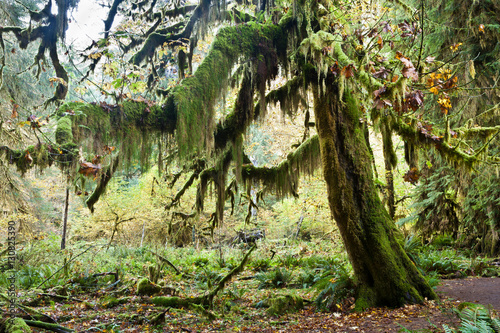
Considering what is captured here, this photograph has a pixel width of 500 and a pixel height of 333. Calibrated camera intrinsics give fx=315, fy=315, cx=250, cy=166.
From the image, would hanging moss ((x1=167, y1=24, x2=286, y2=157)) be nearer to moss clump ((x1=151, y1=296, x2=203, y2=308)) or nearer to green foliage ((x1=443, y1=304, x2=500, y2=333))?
moss clump ((x1=151, y1=296, x2=203, y2=308))

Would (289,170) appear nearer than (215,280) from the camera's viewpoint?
Yes

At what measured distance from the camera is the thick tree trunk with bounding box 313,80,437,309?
16.3 feet

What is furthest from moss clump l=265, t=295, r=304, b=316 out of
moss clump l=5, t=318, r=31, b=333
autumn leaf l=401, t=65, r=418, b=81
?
autumn leaf l=401, t=65, r=418, b=81

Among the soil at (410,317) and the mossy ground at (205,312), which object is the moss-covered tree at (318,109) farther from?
the mossy ground at (205,312)

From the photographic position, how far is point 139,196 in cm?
1850

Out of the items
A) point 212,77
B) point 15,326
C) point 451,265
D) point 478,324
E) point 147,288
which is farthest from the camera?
point 451,265

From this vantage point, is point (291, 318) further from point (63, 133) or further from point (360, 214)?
point (63, 133)

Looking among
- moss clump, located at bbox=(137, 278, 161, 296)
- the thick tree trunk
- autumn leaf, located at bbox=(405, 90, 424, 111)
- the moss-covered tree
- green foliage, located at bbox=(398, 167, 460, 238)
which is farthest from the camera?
green foliage, located at bbox=(398, 167, 460, 238)

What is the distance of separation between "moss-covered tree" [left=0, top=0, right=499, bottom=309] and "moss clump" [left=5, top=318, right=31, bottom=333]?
2.06 metres

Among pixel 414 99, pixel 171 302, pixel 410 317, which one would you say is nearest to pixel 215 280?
pixel 171 302

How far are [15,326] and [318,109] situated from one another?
5.34 metres

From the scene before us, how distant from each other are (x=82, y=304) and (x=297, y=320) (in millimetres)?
3926

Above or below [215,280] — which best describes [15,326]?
above

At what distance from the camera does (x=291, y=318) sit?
5328 millimetres
